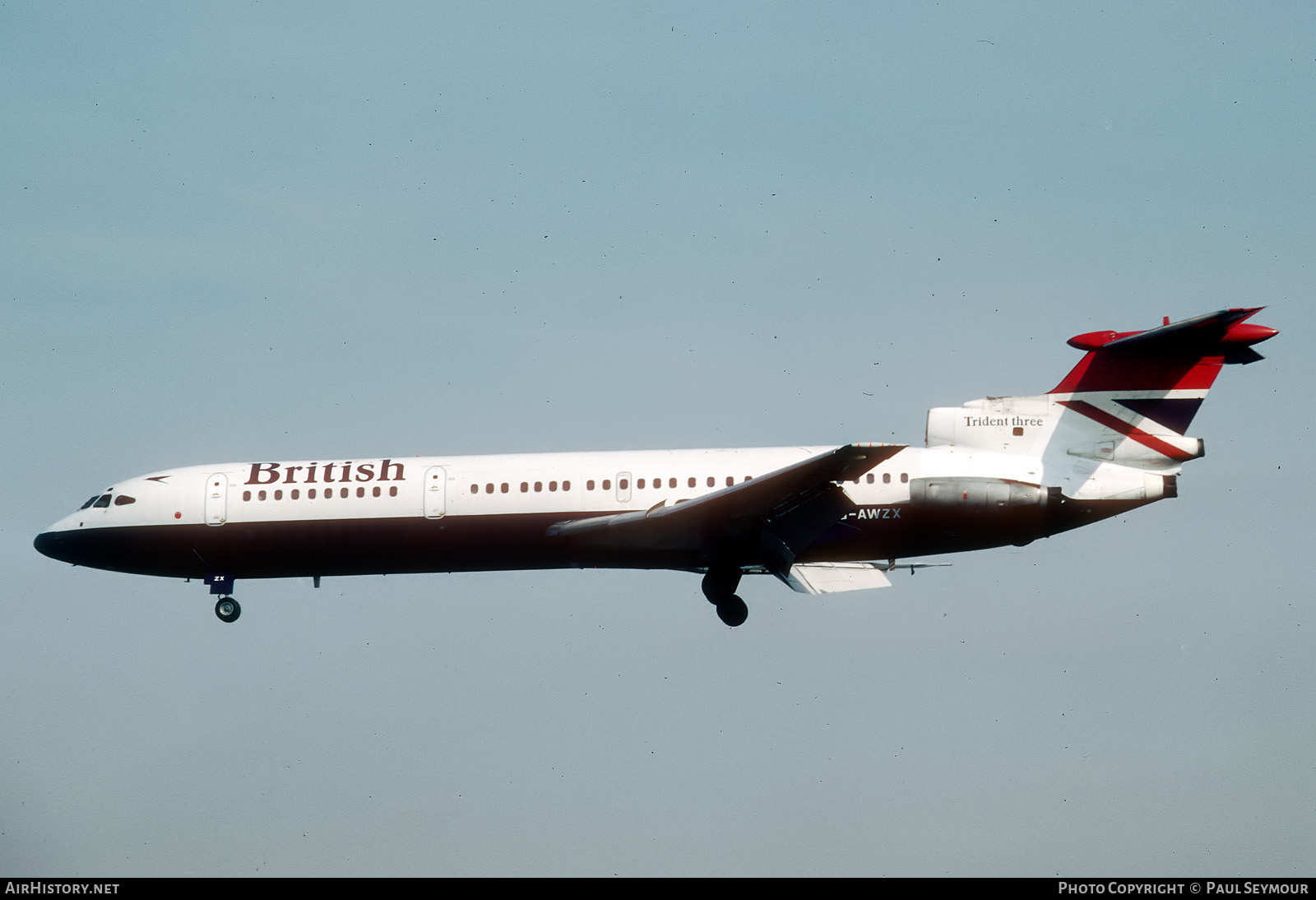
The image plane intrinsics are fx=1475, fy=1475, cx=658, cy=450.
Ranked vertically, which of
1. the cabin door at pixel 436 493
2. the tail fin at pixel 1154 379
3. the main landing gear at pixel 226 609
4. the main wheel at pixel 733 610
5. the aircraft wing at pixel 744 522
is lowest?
the main wheel at pixel 733 610

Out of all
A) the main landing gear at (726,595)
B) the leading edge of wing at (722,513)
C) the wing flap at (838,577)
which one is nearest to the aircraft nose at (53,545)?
the leading edge of wing at (722,513)

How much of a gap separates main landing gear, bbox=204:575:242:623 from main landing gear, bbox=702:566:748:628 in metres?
10.9

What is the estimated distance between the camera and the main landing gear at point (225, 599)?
33.9 meters

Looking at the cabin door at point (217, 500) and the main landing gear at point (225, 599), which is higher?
the cabin door at point (217, 500)

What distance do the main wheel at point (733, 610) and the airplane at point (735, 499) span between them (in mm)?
43

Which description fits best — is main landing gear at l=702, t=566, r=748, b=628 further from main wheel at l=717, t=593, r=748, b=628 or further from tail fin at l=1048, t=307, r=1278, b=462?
tail fin at l=1048, t=307, r=1278, b=462

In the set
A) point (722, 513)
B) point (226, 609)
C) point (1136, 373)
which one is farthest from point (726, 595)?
point (226, 609)

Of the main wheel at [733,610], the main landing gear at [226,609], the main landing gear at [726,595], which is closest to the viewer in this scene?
the main landing gear at [726,595]

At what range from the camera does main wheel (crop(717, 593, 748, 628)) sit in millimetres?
32562

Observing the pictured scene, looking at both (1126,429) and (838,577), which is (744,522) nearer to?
(838,577)

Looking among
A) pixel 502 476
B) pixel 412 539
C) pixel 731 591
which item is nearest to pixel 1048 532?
pixel 731 591

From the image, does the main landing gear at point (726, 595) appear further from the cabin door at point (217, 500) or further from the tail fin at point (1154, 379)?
the cabin door at point (217, 500)

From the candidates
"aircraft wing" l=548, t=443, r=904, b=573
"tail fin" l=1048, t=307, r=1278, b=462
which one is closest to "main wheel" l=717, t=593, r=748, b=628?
"aircraft wing" l=548, t=443, r=904, b=573

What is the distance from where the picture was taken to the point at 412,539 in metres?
32.3
